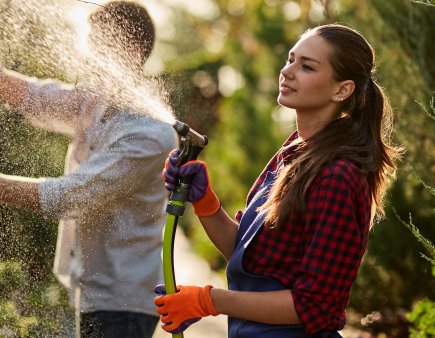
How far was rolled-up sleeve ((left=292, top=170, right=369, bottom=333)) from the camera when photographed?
2.54 m

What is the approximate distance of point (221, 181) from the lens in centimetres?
1145

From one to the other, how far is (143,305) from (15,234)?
21.0 inches

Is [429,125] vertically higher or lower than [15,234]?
higher

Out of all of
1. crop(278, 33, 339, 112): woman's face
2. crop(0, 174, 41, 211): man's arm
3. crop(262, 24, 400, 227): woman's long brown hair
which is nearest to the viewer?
crop(262, 24, 400, 227): woman's long brown hair

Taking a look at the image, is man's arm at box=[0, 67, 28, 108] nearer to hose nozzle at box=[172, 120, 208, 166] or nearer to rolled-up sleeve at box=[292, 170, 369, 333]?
hose nozzle at box=[172, 120, 208, 166]

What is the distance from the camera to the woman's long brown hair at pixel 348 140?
2645 mm

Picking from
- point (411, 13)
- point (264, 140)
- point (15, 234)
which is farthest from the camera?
point (264, 140)

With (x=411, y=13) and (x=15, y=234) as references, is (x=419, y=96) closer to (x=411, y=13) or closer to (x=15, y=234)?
(x=411, y=13)

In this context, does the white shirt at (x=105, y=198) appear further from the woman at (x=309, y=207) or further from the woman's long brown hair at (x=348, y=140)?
the woman's long brown hair at (x=348, y=140)

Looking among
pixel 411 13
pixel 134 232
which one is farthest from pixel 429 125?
pixel 134 232

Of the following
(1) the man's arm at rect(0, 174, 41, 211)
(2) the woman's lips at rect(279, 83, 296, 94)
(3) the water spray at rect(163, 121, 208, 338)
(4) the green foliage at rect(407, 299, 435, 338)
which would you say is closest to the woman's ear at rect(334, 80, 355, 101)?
(2) the woman's lips at rect(279, 83, 296, 94)

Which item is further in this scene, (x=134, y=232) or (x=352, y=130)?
(x=134, y=232)

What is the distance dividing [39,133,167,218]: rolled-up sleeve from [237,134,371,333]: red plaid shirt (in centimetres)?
78

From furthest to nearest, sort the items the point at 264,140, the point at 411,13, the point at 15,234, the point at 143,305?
the point at 264,140 < the point at 411,13 < the point at 143,305 < the point at 15,234
